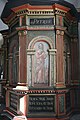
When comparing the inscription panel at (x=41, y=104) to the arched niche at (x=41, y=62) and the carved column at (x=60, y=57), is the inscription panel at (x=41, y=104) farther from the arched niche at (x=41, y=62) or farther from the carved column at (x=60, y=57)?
the carved column at (x=60, y=57)

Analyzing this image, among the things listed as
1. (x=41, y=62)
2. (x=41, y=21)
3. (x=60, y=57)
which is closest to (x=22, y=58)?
(x=41, y=62)

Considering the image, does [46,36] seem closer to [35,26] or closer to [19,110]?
[35,26]

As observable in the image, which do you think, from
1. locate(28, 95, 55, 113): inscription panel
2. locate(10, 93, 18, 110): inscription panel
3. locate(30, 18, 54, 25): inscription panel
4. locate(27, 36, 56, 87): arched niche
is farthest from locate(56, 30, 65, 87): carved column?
locate(10, 93, 18, 110): inscription panel

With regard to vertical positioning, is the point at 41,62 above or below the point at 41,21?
below

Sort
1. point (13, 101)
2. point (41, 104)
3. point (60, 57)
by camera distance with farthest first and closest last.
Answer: point (13, 101) → point (60, 57) → point (41, 104)

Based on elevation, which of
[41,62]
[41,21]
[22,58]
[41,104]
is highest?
[41,21]

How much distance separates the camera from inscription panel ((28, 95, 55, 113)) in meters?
Result: 7.31

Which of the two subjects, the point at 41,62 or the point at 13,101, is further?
the point at 13,101

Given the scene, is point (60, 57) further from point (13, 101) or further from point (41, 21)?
point (13, 101)

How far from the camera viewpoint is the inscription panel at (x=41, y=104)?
7.31 m

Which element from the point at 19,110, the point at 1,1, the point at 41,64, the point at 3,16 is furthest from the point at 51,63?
the point at 1,1

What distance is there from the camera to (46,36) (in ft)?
24.4

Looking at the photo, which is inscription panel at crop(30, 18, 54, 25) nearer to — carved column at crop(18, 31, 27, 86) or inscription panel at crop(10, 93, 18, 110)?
carved column at crop(18, 31, 27, 86)

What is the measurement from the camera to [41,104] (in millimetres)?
7344
